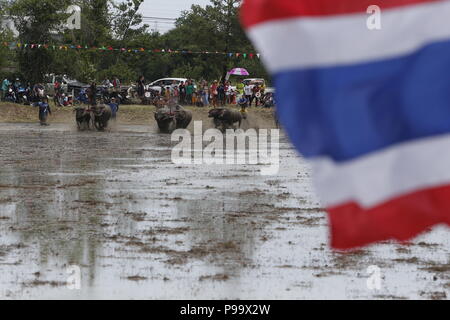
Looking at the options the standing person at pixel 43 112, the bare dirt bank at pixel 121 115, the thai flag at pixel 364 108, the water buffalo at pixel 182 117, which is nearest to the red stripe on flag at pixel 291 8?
the thai flag at pixel 364 108

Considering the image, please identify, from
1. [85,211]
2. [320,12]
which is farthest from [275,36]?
[85,211]

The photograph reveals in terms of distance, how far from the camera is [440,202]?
4.20 metres

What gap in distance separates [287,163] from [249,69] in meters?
53.7

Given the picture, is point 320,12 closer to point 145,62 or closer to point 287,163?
point 287,163

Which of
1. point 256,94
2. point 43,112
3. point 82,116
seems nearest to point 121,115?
point 43,112

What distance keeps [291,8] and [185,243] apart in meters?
9.07

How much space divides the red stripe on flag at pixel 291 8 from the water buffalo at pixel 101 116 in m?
37.5

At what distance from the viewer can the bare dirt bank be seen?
4919 centimetres

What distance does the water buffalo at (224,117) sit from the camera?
1665 inches

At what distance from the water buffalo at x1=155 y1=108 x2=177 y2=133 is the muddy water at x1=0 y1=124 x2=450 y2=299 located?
17.9 meters

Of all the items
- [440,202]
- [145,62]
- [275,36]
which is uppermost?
[145,62]

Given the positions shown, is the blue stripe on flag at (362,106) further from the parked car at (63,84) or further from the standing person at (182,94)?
the parked car at (63,84)

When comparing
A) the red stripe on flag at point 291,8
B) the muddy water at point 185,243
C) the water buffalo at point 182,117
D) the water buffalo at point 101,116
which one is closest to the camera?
the red stripe on flag at point 291,8

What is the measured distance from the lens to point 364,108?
421 centimetres
